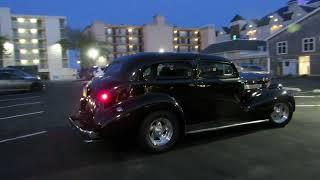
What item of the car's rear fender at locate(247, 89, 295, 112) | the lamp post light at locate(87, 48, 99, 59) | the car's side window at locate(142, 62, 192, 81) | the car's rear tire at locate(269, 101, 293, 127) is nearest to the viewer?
the car's side window at locate(142, 62, 192, 81)

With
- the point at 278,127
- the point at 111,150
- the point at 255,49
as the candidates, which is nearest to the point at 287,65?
the point at 255,49

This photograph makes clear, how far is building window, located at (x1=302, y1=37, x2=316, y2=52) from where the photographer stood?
44.9m

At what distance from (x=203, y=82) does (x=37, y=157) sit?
11.3 ft

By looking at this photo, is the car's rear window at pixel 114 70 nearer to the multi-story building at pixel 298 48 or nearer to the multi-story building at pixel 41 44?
the multi-story building at pixel 298 48

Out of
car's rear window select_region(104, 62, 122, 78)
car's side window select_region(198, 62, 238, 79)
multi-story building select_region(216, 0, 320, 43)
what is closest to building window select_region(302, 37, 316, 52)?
multi-story building select_region(216, 0, 320, 43)

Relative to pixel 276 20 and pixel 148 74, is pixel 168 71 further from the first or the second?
pixel 276 20

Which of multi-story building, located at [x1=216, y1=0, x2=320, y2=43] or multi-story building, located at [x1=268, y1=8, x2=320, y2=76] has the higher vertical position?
multi-story building, located at [x1=216, y1=0, x2=320, y2=43]

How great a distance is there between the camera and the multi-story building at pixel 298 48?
44.5m

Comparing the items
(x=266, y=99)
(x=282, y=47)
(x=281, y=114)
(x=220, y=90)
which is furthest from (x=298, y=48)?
(x=220, y=90)

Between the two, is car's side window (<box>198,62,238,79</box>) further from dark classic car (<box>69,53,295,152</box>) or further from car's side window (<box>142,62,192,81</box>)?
car's side window (<box>142,62,192,81</box>)

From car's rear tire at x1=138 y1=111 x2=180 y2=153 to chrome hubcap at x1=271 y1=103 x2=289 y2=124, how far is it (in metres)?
2.95

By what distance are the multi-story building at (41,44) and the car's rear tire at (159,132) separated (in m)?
73.9

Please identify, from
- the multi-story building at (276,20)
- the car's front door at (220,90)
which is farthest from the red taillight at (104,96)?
the multi-story building at (276,20)

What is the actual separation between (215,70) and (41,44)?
265ft
